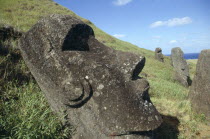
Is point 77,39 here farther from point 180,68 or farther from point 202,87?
point 180,68

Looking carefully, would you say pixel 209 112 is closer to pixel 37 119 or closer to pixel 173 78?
pixel 37 119

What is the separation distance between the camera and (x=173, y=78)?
17.4 m

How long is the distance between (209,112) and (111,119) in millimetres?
4989

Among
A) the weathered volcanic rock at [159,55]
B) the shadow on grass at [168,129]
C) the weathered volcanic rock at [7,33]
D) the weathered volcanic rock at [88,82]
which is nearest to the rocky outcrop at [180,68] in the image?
the weathered volcanic rock at [159,55]

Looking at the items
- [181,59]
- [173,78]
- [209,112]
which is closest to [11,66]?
[209,112]

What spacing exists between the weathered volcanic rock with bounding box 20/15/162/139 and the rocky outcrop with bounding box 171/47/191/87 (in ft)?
47.5

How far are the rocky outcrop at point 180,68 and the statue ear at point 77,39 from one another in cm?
1450

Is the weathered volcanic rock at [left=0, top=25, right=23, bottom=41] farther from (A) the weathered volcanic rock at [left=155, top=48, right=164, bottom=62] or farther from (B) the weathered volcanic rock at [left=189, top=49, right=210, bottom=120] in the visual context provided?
(A) the weathered volcanic rock at [left=155, top=48, right=164, bottom=62]

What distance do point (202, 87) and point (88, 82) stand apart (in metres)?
5.31

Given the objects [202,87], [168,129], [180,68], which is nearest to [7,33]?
[168,129]

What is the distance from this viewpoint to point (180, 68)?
1856cm

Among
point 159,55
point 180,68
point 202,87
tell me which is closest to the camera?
point 202,87

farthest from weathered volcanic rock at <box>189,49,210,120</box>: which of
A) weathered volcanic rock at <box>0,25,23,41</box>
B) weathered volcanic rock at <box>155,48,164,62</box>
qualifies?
weathered volcanic rock at <box>155,48,164,62</box>

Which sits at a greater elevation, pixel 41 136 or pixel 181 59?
pixel 181 59
